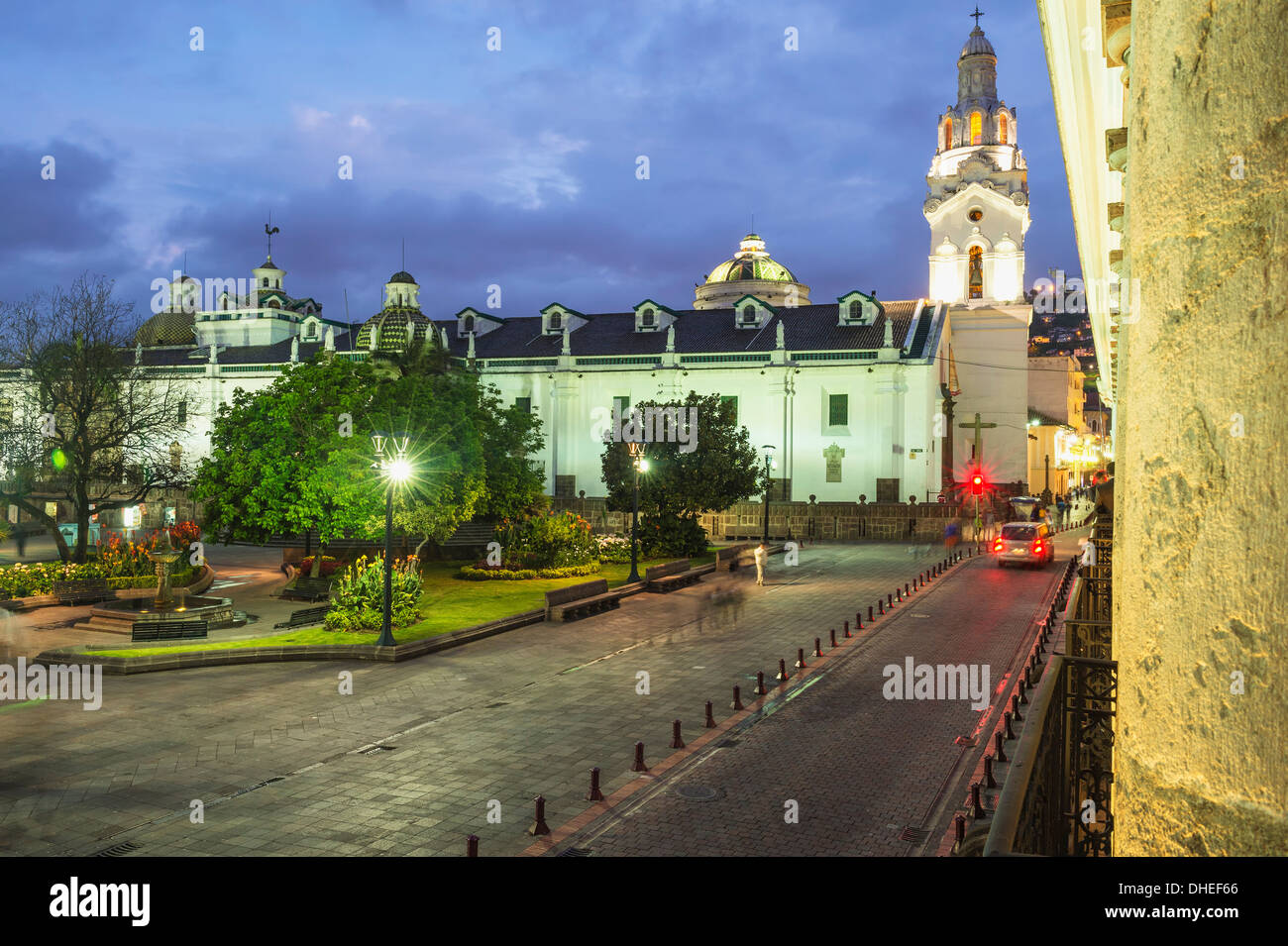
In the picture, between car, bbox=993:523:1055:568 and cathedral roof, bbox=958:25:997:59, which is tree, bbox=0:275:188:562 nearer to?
car, bbox=993:523:1055:568

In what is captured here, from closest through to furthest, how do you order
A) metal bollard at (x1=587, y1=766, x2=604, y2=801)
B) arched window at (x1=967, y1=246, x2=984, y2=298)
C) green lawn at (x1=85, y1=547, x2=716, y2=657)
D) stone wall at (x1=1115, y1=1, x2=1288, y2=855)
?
stone wall at (x1=1115, y1=1, x2=1288, y2=855) < metal bollard at (x1=587, y1=766, x2=604, y2=801) < green lawn at (x1=85, y1=547, x2=716, y2=657) < arched window at (x1=967, y1=246, x2=984, y2=298)

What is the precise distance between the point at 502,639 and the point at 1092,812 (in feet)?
49.6

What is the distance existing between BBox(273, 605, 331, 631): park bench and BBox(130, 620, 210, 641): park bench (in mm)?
1547

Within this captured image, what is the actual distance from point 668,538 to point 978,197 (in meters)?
33.0

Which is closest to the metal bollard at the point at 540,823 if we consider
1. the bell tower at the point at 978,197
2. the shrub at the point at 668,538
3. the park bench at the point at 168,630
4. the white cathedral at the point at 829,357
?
the park bench at the point at 168,630

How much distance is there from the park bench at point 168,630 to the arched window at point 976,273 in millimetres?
48084

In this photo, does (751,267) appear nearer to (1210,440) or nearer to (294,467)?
(294,467)

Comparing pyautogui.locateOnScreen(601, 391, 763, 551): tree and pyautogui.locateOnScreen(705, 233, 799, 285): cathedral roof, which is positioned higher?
pyautogui.locateOnScreen(705, 233, 799, 285): cathedral roof

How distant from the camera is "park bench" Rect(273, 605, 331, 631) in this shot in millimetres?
19562

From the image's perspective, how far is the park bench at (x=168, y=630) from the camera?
18.0 metres

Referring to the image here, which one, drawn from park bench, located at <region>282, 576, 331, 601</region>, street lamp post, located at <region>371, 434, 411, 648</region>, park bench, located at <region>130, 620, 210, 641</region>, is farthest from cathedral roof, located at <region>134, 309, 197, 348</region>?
street lamp post, located at <region>371, 434, 411, 648</region>

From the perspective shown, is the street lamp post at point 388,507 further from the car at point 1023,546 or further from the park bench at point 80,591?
the car at point 1023,546

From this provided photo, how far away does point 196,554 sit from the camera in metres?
24.7

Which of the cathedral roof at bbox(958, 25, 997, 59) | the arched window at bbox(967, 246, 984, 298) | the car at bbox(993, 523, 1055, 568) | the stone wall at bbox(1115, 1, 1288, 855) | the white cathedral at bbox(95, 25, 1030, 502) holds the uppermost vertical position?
the cathedral roof at bbox(958, 25, 997, 59)
